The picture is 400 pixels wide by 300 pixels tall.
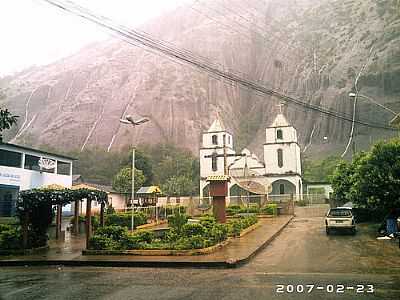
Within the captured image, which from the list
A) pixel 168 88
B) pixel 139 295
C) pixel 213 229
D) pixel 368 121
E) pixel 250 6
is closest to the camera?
pixel 139 295

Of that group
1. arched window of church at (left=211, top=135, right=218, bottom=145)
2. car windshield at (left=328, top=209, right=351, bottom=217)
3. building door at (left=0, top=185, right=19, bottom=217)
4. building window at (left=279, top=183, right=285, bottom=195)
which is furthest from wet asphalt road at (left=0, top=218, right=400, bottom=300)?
arched window of church at (left=211, top=135, right=218, bottom=145)

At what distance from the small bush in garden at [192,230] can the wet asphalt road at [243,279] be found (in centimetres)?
263

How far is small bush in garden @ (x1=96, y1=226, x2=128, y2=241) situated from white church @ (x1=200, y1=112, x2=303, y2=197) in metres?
45.3

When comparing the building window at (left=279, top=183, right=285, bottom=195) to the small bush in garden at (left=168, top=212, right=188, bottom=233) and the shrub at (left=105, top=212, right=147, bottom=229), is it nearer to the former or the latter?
the shrub at (left=105, top=212, right=147, bottom=229)

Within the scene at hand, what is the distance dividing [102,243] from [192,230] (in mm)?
3537

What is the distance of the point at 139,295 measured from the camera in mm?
8258

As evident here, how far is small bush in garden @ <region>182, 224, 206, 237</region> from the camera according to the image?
1577 centimetres

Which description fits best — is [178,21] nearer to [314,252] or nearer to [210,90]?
[210,90]

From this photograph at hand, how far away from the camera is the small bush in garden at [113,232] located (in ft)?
50.2

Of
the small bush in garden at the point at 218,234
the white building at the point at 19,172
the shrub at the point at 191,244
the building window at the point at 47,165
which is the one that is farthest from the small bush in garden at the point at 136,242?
the building window at the point at 47,165

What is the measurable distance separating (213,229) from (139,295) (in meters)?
8.06

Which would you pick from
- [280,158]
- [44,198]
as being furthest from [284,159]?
[44,198]

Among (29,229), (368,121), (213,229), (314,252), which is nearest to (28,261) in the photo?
(29,229)

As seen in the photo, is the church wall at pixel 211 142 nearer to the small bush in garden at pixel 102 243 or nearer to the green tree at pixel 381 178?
the green tree at pixel 381 178
